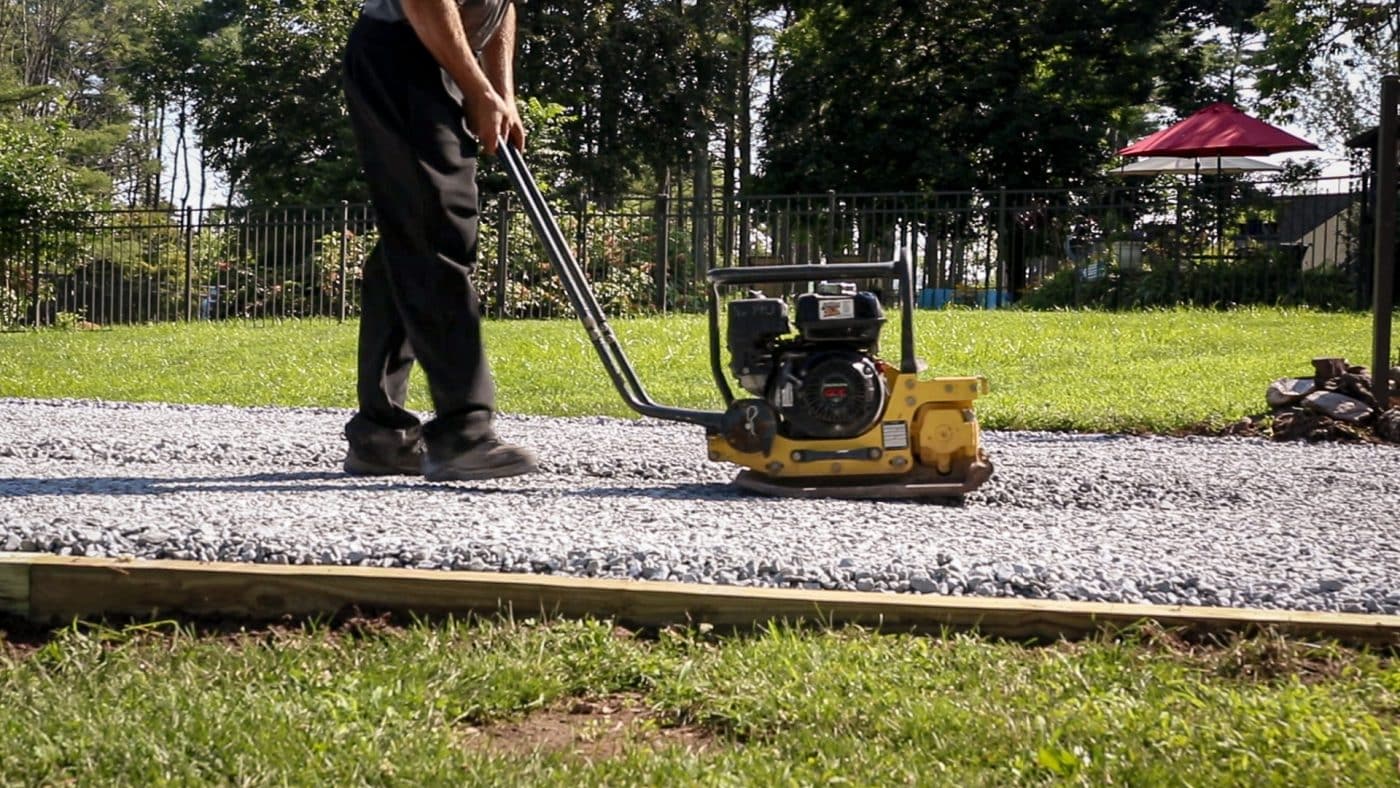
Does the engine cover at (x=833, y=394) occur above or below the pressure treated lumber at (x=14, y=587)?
above

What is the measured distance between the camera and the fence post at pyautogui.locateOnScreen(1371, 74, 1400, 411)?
8312mm

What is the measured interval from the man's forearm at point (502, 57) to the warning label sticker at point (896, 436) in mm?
1693

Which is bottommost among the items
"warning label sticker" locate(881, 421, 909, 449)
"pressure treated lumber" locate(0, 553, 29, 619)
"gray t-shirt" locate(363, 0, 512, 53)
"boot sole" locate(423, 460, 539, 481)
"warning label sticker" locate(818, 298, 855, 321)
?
"pressure treated lumber" locate(0, 553, 29, 619)

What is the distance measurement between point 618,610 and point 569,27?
33484mm

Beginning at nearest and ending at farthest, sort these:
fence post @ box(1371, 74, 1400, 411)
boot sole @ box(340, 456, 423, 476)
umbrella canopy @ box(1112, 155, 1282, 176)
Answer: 1. boot sole @ box(340, 456, 423, 476)
2. fence post @ box(1371, 74, 1400, 411)
3. umbrella canopy @ box(1112, 155, 1282, 176)

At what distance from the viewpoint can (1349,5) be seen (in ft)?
94.4

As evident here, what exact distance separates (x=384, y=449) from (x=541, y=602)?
2.33 m

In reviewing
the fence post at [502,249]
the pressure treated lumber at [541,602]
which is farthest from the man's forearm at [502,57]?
the fence post at [502,249]

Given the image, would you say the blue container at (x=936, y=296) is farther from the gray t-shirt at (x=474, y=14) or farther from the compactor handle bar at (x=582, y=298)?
the gray t-shirt at (x=474, y=14)

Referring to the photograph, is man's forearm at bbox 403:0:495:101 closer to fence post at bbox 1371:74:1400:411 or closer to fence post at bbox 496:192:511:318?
fence post at bbox 1371:74:1400:411

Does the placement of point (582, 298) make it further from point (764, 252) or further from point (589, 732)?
point (764, 252)

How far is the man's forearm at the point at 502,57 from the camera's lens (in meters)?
5.56

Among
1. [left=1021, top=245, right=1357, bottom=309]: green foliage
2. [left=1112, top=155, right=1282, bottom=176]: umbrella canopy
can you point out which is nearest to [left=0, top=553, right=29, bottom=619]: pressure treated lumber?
[left=1021, top=245, right=1357, bottom=309]: green foliage

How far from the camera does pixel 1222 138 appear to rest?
2027cm
